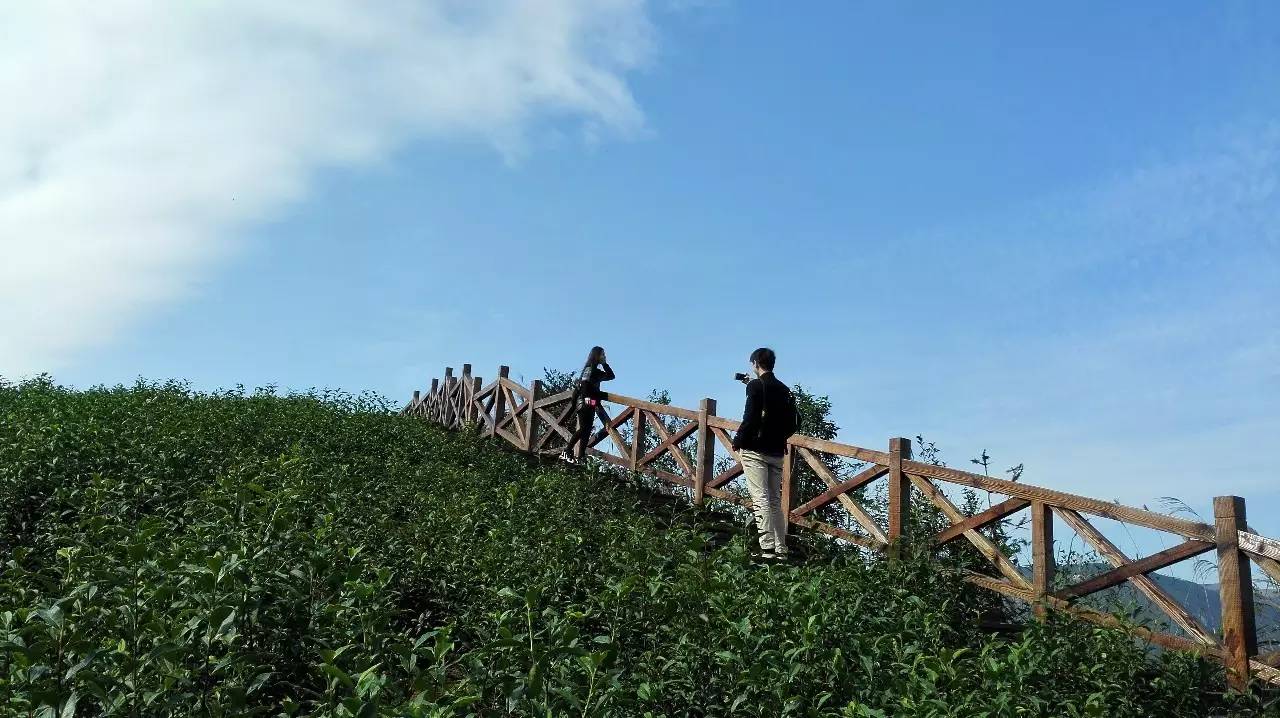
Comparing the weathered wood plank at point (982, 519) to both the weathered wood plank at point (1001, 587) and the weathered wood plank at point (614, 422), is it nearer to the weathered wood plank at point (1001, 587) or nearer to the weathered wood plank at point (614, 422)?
the weathered wood plank at point (1001, 587)

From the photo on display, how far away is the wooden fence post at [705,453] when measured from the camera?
12688mm

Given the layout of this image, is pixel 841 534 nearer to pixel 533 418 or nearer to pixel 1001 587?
pixel 1001 587

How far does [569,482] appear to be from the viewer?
33.8 feet

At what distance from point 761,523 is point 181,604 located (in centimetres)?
641

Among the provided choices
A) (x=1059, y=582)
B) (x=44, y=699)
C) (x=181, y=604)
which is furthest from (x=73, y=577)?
(x=1059, y=582)

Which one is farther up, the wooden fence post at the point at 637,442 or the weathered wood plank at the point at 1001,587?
the wooden fence post at the point at 637,442

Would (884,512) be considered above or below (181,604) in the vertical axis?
above

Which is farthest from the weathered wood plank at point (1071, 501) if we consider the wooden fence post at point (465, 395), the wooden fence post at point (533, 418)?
the wooden fence post at point (465, 395)

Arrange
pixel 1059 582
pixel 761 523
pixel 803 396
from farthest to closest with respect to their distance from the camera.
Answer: pixel 803 396 → pixel 761 523 → pixel 1059 582

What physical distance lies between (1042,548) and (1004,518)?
0.48 meters

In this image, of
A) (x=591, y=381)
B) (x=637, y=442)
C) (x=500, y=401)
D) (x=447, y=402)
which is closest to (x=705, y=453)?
(x=637, y=442)

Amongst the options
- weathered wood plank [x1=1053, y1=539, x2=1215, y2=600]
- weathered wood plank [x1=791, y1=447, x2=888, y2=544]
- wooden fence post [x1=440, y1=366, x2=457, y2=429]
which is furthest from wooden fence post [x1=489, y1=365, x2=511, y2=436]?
weathered wood plank [x1=1053, y1=539, x2=1215, y2=600]

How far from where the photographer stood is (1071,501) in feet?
26.5

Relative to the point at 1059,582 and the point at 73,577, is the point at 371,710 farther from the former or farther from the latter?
the point at 1059,582
